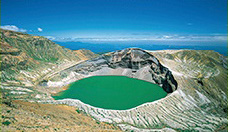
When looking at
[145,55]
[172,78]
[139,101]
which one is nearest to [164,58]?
[145,55]

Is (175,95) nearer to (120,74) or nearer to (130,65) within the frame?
(130,65)

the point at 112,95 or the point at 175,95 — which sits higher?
the point at 175,95

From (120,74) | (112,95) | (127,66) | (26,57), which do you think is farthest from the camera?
(127,66)

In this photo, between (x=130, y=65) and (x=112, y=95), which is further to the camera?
(x=130, y=65)

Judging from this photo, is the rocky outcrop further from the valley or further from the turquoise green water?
the turquoise green water

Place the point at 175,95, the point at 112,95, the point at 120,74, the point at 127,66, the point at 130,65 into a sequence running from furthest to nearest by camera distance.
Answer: the point at 127,66 → the point at 120,74 → the point at 130,65 → the point at 112,95 → the point at 175,95

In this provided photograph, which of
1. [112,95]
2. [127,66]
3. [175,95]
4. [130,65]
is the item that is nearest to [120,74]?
[127,66]

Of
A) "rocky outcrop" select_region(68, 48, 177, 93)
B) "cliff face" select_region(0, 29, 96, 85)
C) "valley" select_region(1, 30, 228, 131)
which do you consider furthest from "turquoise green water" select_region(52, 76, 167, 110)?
"cliff face" select_region(0, 29, 96, 85)
